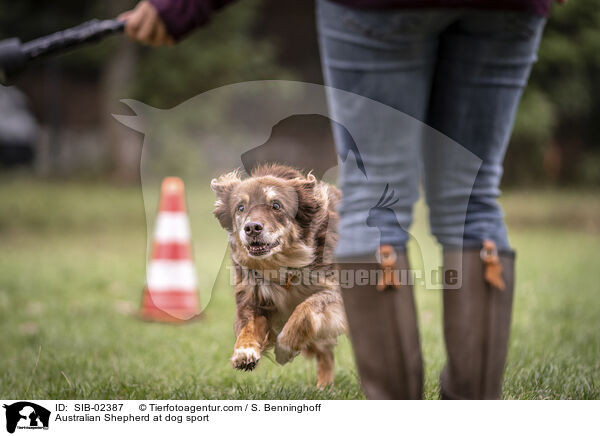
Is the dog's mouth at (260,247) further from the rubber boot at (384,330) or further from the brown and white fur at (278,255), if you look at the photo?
the rubber boot at (384,330)

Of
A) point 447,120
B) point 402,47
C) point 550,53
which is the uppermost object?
point 550,53

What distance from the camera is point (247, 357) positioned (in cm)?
125

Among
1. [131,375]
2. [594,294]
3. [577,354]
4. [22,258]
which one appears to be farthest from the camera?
[22,258]

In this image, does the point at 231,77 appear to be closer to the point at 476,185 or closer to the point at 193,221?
the point at 193,221

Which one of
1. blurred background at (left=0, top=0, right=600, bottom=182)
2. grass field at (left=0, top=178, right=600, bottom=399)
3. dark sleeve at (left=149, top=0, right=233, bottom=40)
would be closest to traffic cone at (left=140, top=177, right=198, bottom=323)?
grass field at (left=0, top=178, right=600, bottom=399)

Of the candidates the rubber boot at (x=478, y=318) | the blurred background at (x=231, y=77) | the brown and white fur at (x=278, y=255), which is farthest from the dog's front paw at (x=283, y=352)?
the blurred background at (x=231, y=77)

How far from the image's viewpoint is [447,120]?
4.39 feet

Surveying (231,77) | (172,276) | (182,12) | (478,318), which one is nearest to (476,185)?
(478,318)

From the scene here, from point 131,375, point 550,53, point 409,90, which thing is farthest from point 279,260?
point 550,53

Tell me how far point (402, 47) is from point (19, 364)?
1.71 m

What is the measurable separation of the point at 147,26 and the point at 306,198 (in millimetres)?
511

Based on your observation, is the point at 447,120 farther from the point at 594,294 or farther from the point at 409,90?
the point at 594,294

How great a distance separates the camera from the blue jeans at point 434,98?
123 cm
